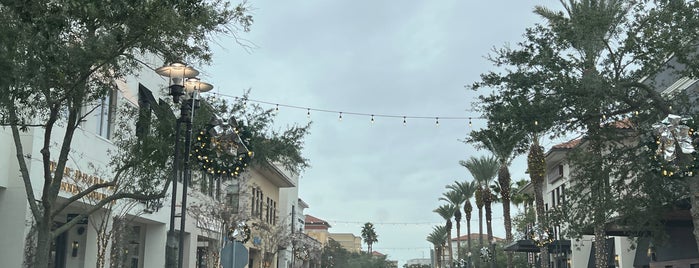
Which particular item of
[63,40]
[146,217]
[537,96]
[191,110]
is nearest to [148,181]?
[191,110]

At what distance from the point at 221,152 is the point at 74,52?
389 cm

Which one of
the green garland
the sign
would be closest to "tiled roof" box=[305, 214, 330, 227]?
the green garland

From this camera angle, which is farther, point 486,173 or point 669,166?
point 486,173

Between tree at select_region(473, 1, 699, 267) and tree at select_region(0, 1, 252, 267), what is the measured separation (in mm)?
9161

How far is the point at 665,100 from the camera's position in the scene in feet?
62.2

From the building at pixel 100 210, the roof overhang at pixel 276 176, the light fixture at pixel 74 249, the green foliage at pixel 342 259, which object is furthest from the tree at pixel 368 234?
the light fixture at pixel 74 249

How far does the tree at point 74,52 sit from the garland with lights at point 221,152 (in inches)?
36.6

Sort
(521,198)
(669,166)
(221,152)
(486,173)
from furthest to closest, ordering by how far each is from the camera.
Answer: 1. (521,198)
2. (486,173)
3. (669,166)
4. (221,152)

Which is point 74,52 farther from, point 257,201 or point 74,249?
Answer: point 257,201

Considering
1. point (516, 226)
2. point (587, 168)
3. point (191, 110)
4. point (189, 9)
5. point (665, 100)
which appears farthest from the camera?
point (516, 226)

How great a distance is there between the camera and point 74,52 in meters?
11.5

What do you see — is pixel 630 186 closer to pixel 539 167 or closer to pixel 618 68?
pixel 618 68

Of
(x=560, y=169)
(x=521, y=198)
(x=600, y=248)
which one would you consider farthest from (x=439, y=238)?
(x=600, y=248)

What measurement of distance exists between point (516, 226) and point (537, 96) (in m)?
46.9
